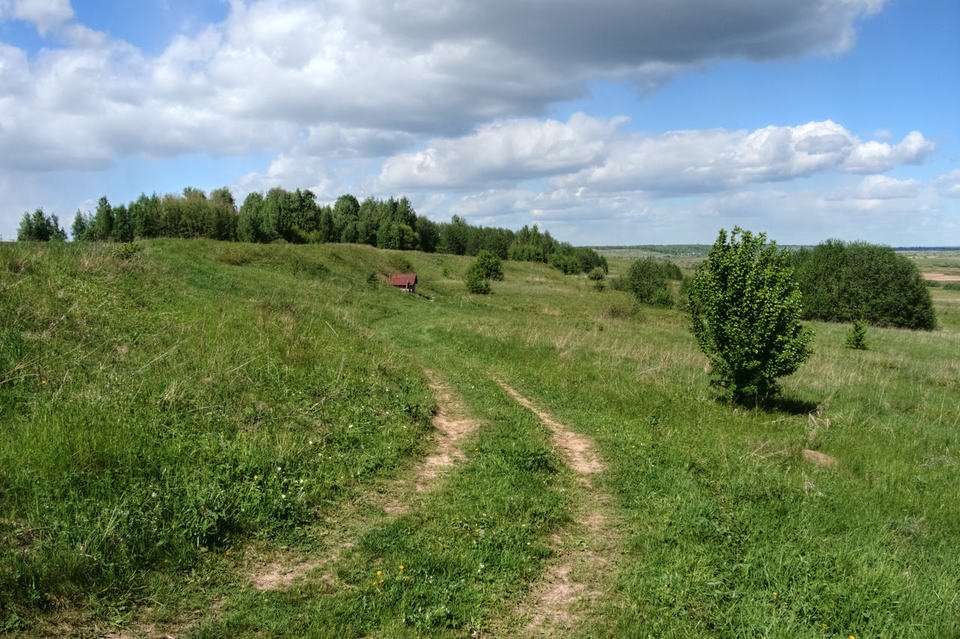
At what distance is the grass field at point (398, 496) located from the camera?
4.89 metres

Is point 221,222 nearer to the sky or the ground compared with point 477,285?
nearer to the sky

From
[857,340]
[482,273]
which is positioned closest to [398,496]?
[857,340]

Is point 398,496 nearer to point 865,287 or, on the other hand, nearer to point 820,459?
point 820,459

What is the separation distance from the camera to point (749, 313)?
1226 centimetres

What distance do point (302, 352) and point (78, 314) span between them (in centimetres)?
413

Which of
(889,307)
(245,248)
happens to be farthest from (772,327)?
(889,307)

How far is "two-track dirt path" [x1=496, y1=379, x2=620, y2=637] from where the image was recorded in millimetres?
4969

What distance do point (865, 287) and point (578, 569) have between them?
7375 cm

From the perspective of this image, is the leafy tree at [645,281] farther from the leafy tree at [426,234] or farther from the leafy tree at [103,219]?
the leafy tree at [103,219]

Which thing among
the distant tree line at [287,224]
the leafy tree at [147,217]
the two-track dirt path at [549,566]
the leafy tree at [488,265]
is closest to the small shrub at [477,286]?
the leafy tree at [488,265]

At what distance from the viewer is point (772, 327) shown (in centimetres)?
1198

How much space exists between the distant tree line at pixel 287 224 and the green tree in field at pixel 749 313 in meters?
29.6

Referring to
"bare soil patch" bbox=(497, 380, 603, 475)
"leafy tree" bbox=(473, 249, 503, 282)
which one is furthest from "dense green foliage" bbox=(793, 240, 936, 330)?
"bare soil patch" bbox=(497, 380, 603, 475)

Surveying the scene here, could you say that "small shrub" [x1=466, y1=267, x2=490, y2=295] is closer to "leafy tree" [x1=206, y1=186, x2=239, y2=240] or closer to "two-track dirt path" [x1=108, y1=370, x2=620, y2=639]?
"leafy tree" [x1=206, y1=186, x2=239, y2=240]
